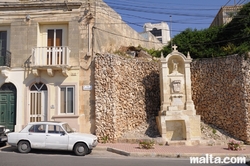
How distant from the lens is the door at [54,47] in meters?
14.3

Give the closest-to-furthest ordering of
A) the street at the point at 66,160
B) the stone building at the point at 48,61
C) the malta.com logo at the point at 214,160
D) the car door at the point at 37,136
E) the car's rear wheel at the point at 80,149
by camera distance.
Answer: the street at the point at 66,160
the malta.com logo at the point at 214,160
the car's rear wheel at the point at 80,149
the car door at the point at 37,136
the stone building at the point at 48,61

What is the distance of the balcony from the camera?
13992 millimetres

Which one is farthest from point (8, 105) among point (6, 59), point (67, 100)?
point (67, 100)

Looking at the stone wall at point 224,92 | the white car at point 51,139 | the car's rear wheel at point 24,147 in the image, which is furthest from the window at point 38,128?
the stone wall at point 224,92

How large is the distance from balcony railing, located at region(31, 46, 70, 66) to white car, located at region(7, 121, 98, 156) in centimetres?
470

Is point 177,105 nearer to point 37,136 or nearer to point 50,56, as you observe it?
point 37,136

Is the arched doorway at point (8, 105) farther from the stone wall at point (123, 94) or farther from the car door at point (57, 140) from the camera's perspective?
the car door at point (57, 140)

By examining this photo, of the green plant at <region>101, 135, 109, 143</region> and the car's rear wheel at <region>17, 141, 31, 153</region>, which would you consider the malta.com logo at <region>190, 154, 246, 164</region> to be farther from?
the car's rear wheel at <region>17, 141, 31, 153</region>

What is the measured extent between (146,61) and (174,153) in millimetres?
7439

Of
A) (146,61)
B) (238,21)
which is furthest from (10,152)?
(238,21)

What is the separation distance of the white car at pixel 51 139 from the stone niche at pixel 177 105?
16.5 feet

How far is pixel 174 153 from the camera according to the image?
10.5 metres

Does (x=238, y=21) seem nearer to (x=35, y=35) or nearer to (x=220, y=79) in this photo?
(x=220, y=79)

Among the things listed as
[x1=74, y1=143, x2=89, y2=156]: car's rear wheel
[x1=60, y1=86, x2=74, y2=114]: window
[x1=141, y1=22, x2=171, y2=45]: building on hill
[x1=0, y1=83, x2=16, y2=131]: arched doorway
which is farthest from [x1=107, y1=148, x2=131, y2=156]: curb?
[x1=141, y1=22, x2=171, y2=45]: building on hill
